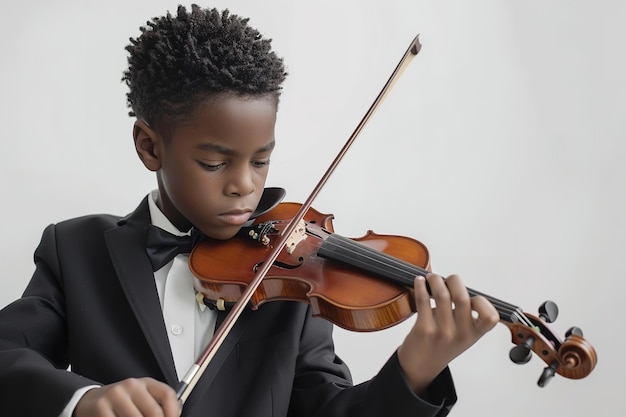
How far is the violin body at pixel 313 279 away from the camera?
2.98ft

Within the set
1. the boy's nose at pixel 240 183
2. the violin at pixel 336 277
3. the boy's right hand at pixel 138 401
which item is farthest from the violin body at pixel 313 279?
the boy's right hand at pixel 138 401

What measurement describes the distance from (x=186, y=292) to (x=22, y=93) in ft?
2.12

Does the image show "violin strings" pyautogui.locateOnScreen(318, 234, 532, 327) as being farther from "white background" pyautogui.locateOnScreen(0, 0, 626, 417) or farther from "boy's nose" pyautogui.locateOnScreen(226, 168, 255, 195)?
"white background" pyautogui.locateOnScreen(0, 0, 626, 417)

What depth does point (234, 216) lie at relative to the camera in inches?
38.7

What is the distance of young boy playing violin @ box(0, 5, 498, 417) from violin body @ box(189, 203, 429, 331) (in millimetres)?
33

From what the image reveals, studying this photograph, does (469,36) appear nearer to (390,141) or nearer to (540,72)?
(540,72)

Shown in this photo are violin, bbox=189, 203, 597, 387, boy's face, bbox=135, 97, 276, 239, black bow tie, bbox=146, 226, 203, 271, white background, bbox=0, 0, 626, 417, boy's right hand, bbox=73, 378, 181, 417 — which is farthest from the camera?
white background, bbox=0, 0, 626, 417

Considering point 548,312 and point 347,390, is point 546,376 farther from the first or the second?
point 347,390

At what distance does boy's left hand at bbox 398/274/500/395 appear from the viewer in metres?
0.82

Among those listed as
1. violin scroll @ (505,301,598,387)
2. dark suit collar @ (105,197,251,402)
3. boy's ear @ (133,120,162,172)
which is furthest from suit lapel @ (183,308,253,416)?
violin scroll @ (505,301,598,387)

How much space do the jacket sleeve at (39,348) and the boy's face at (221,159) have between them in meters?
0.23

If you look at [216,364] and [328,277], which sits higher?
[328,277]

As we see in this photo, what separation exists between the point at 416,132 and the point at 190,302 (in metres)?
0.67

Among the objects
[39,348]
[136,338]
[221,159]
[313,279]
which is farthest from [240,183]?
[39,348]
